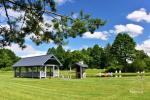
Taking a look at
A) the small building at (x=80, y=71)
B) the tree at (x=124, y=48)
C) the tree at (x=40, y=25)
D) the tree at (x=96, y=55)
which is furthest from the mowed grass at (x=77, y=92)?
the tree at (x=96, y=55)

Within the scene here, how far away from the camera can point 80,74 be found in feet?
155

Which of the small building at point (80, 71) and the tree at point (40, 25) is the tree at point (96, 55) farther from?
the tree at point (40, 25)

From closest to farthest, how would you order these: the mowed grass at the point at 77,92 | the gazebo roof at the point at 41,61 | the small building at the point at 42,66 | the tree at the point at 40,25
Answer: the tree at the point at 40,25 → the mowed grass at the point at 77,92 → the gazebo roof at the point at 41,61 → the small building at the point at 42,66

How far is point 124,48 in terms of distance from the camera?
94.2m

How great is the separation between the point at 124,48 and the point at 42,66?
156 ft

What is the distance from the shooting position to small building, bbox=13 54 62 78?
49188 millimetres

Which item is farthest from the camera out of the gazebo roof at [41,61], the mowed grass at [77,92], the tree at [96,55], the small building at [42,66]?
the tree at [96,55]

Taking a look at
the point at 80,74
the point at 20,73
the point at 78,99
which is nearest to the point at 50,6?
the point at 78,99

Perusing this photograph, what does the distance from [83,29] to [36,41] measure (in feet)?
5.86

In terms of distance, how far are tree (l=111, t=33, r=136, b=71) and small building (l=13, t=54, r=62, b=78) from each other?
43151 mm

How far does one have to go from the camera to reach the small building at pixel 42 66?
161 ft

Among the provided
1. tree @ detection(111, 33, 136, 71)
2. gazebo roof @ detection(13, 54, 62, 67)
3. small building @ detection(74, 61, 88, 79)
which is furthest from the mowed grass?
tree @ detection(111, 33, 136, 71)

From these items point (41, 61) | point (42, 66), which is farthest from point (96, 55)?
point (41, 61)

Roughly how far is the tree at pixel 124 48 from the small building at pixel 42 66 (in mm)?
43151
